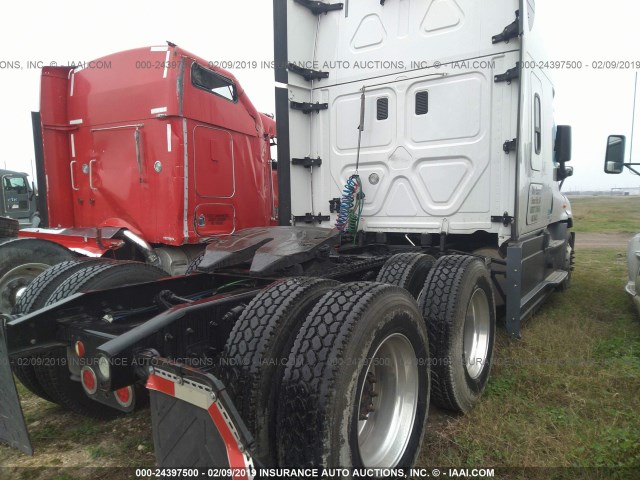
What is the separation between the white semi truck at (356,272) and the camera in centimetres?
176

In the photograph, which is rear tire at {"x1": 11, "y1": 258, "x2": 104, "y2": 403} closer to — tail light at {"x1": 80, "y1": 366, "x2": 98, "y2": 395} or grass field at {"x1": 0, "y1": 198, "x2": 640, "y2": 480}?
grass field at {"x1": 0, "y1": 198, "x2": 640, "y2": 480}

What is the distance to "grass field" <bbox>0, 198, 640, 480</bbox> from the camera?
243cm

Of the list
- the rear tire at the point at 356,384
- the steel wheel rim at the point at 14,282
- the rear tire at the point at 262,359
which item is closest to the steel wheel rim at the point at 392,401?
the rear tire at the point at 356,384

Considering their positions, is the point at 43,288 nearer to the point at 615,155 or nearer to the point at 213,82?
the point at 213,82

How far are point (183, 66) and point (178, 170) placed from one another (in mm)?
1139

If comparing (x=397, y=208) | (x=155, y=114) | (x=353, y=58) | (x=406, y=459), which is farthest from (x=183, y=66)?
(x=406, y=459)

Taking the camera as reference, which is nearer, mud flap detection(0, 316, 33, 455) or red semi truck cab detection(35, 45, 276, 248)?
mud flap detection(0, 316, 33, 455)

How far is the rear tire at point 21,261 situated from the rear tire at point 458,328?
3656 mm

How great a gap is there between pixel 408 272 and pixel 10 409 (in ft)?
7.85

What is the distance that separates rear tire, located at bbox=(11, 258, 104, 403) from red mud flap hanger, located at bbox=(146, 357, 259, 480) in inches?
50.0

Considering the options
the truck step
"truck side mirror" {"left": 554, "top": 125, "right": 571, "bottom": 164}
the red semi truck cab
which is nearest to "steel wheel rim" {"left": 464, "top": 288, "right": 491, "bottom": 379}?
the truck step

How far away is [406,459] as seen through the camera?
221cm

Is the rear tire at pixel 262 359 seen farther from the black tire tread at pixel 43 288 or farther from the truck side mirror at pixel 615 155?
the truck side mirror at pixel 615 155

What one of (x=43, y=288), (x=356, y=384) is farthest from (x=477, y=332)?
(x=43, y=288)
